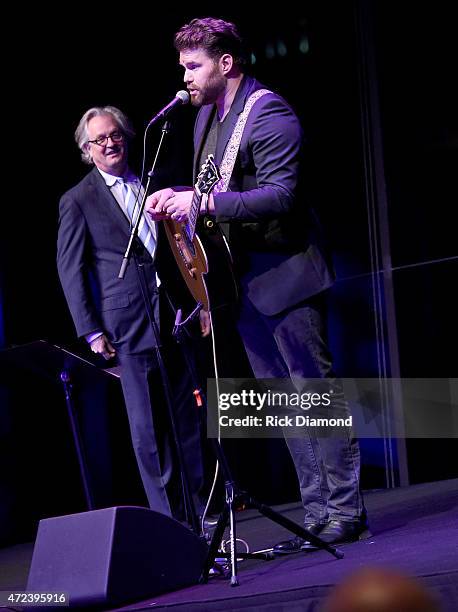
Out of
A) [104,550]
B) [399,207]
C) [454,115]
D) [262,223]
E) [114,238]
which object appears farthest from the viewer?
[399,207]

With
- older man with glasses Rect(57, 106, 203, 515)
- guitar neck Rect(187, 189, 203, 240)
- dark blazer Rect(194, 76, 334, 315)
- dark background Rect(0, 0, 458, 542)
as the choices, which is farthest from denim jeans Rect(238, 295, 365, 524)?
dark background Rect(0, 0, 458, 542)

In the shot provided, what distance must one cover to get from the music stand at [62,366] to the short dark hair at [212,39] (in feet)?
3.85

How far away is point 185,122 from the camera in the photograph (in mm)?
5387

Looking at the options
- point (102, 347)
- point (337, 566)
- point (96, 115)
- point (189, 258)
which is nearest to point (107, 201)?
point (96, 115)

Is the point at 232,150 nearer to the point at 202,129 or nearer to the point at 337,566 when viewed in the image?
the point at 202,129

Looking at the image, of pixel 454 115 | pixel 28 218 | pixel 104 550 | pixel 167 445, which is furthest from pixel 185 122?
pixel 104 550

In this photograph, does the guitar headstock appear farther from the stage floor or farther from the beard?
the stage floor

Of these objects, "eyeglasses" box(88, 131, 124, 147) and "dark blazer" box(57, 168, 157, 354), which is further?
"eyeglasses" box(88, 131, 124, 147)

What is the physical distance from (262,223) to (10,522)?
8.98ft

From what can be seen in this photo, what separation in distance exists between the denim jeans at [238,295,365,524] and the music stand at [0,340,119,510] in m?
0.76

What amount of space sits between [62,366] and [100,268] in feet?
2.26

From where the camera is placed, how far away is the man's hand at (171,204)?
2.78 metres

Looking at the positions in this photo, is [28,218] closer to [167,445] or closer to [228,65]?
[167,445]

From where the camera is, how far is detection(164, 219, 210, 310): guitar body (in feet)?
9.03
